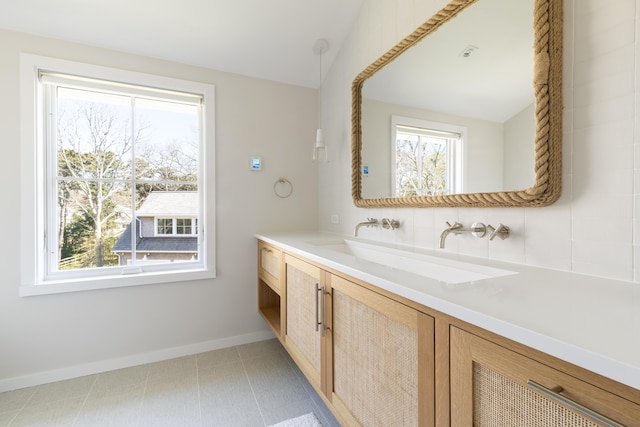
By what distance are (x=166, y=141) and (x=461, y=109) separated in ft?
6.47

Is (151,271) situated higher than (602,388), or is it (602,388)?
(602,388)

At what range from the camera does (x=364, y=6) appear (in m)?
1.97

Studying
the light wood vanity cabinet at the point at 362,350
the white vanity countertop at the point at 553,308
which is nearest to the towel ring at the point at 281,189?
the light wood vanity cabinet at the point at 362,350

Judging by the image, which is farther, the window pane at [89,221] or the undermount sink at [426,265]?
the window pane at [89,221]

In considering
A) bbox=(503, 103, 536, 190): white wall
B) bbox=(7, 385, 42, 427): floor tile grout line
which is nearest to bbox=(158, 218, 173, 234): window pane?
bbox=(7, 385, 42, 427): floor tile grout line

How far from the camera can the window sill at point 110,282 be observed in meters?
1.78

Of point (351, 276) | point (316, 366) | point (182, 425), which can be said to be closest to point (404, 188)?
point (351, 276)

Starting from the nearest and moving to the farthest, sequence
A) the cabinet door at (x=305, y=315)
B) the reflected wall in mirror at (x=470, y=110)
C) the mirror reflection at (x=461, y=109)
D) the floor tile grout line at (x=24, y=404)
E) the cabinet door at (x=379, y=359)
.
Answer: the cabinet door at (x=379, y=359)
the reflected wall in mirror at (x=470, y=110)
the mirror reflection at (x=461, y=109)
the cabinet door at (x=305, y=315)
the floor tile grout line at (x=24, y=404)

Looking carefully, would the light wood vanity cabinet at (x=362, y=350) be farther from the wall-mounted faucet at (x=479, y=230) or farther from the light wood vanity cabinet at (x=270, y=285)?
the wall-mounted faucet at (x=479, y=230)

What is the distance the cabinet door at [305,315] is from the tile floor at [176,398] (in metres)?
0.29

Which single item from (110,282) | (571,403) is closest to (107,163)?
(110,282)

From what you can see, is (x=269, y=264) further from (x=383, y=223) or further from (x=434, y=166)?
(x=434, y=166)

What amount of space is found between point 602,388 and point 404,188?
1.28 m

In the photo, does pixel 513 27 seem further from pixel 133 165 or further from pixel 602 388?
pixel 133 165
